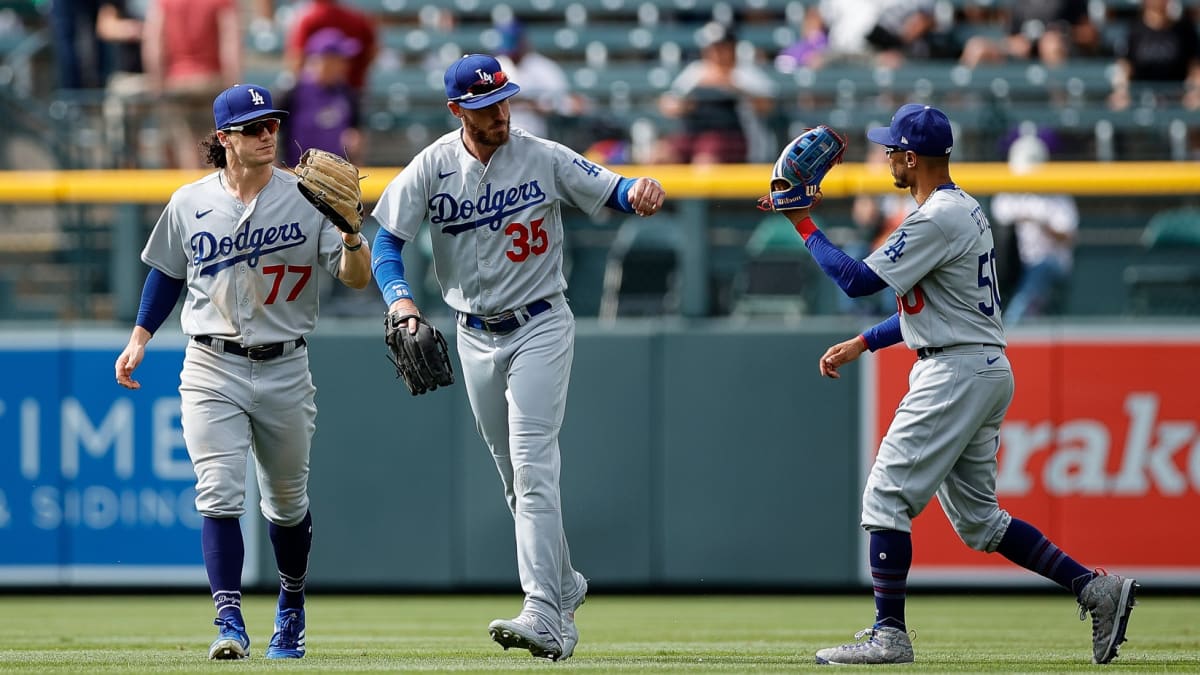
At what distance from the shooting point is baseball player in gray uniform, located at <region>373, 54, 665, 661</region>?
5.45 meters

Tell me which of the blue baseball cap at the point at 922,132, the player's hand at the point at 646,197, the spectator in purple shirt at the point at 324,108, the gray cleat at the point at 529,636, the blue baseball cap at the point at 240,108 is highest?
the spectator in purple shirt at the point at 324,108

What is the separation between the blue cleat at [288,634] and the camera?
18.6 feet

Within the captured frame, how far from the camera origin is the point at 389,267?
5.62 meters

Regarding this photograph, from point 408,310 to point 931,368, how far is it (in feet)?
5.55

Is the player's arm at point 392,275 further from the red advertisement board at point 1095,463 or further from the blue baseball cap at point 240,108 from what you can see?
the red advertisement board at point 1095,463

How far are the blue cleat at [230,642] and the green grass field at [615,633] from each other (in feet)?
0.27

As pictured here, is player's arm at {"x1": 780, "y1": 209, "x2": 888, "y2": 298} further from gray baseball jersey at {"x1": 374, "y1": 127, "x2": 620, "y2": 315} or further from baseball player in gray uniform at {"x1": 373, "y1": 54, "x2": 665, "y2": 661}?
gray baseball jersey at {"x1": 374, "y1": 127, "x2": 620, "y2": 315}

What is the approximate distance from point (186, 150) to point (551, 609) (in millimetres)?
5240

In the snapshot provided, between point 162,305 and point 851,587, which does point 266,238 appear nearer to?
point 162,305

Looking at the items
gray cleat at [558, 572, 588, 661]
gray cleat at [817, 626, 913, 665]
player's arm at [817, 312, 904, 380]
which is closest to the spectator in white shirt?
player's arm at [817, 312, 904, 380]

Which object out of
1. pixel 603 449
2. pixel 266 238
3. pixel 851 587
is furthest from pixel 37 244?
pixel 851 587

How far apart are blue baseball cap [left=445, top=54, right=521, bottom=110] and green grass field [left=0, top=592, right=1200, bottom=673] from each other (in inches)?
69.8

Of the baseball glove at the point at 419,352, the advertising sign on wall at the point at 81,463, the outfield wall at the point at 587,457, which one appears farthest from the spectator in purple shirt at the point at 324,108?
the baseball glove at the point at 419,352

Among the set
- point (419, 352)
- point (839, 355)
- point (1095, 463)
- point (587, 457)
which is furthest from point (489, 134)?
point (1095, 463)
